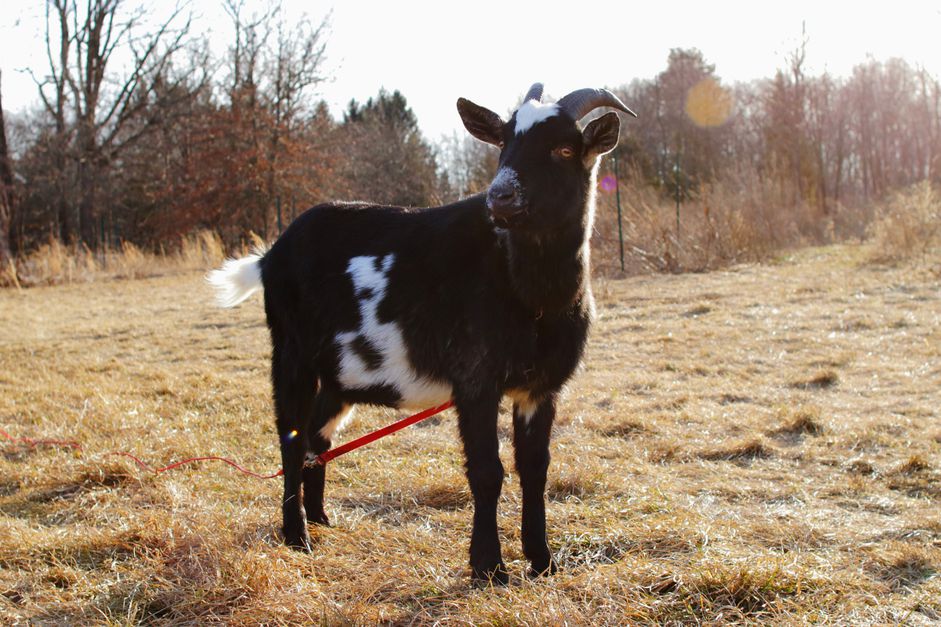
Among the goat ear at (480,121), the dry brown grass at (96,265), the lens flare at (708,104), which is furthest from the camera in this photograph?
the lens flare at (708,104)

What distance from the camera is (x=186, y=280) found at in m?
16.8

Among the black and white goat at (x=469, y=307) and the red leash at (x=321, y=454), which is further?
the red leash at (x=321, y=454)

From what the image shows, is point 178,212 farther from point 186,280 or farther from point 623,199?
point 623,199

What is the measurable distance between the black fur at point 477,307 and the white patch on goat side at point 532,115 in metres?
0.04

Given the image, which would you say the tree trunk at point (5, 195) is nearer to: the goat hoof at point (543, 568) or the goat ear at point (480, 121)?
the goat ear at point (480, 121)

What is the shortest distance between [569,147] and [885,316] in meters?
7.55

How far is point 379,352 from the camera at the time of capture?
3529 millimetres

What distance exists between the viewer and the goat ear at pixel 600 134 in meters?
3.25

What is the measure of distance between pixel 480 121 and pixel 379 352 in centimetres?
115

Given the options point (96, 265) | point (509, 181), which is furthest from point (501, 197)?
point (96, 265)

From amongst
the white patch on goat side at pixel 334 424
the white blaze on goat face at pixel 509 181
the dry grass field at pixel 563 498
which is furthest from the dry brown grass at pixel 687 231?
the white blaze on goat face at pixel 509 181

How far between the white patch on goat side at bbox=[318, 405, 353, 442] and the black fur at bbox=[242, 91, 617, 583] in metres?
0.17

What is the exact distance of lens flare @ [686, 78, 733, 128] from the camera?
3431 cm

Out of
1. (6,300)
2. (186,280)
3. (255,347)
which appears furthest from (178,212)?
(255,347)
